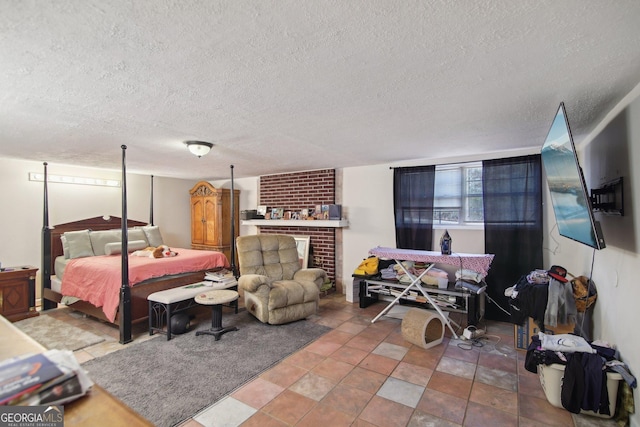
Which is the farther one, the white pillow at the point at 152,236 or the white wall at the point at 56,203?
the white pillow at the point at 152,236

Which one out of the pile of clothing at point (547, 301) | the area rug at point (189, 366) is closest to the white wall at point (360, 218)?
the pile of clothing at point (547, 301)

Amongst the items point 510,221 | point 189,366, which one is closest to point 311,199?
point 510,221

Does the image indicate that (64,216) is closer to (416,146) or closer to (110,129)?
(110,129)

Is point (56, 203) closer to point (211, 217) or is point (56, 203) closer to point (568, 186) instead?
point (211, 217)

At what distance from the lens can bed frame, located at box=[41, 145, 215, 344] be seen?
317 cm

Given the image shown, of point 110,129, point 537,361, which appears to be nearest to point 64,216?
point 110,129

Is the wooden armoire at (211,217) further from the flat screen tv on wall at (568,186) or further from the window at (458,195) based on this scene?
the flat screen tv on wall at (568,186)

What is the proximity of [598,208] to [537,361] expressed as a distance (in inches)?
47.2

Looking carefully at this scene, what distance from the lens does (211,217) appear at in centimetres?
611

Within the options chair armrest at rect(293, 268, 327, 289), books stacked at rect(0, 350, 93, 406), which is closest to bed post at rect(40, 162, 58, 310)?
chair armrest at rect(293, 268, 327, 289)

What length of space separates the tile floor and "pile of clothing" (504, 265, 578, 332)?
0.44 m

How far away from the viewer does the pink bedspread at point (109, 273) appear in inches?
133

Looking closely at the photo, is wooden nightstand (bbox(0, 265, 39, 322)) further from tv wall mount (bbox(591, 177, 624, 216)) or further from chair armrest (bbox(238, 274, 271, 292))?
tv wall mount (bbox(591, 177, 624, 216))
